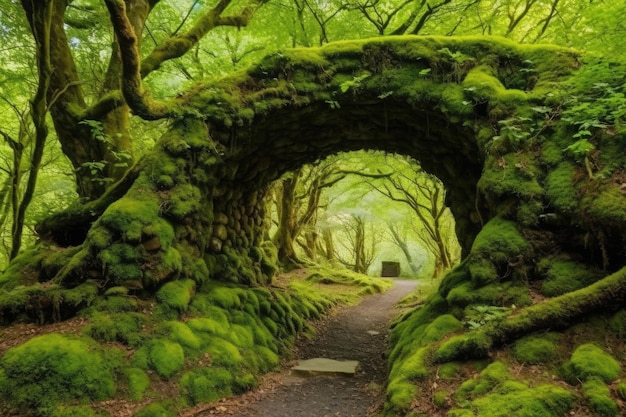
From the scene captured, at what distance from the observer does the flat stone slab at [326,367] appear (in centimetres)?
615

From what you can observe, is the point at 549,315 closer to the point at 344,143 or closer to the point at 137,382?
the point at 137,382

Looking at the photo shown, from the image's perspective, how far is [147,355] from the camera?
5051mm

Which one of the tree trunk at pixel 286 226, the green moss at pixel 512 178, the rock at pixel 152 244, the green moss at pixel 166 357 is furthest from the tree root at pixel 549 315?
the tree trunk at pixel 286 226

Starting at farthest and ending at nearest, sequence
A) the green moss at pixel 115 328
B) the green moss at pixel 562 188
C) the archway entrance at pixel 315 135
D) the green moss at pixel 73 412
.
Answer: the archway entrance at pixel 315 135
the green moss at pixel 115 328
the green moss at pixel 562 188
the green moss at pixel 73 412

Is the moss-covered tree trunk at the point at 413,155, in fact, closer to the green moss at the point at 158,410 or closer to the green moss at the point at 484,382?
the green moss at the point at 484,382

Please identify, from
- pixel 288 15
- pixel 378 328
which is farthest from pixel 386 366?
pixel 288 15

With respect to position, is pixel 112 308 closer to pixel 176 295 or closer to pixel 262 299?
pixel 176 295

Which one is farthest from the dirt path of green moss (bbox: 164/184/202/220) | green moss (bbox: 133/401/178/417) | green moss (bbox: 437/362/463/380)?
green moss (bbox: 164/184/202/220)

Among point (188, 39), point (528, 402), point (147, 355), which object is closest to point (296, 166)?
point (188, 39)

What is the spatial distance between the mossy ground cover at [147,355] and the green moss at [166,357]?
0.01 meters

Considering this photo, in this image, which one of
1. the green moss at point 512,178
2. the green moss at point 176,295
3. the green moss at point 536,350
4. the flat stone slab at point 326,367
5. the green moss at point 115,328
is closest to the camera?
the green moss at point 536,350

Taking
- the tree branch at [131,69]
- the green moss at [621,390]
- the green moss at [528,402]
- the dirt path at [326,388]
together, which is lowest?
the dirt path at [326,388]

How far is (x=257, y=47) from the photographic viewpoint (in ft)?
40.9

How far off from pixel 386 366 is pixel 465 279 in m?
1.91
